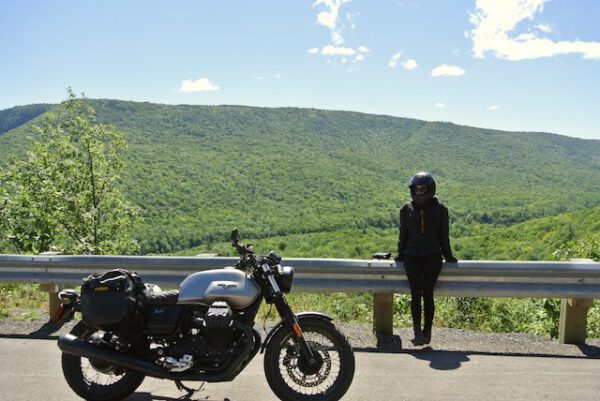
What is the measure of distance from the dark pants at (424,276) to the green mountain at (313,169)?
37138mm

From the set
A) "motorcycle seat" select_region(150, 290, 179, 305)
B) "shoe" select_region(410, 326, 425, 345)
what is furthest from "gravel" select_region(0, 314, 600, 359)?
"motorcycle seat" select_region(150, 290, 179, 305)

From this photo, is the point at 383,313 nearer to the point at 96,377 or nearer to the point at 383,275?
the point at 383,275

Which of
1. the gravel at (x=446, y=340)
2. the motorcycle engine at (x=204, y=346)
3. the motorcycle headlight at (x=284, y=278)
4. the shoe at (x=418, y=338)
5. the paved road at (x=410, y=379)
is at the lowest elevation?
the gravel at (x=446, y=340)

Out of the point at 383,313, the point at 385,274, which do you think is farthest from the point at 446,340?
the point at 385,274

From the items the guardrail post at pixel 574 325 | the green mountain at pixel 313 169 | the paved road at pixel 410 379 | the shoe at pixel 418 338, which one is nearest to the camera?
the paved road at pixel 410 379

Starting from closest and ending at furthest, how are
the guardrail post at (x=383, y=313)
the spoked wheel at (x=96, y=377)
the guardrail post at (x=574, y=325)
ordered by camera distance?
1. the spoked wheel at (x=96, y=377)
2. the guardrail post at (x=574, y=325)
3. the guardrail post at (x=383, y=313)

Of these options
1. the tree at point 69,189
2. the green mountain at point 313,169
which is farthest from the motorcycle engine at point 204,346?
the green mountain at point 313,169

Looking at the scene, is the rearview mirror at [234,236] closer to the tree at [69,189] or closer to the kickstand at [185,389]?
the kickstand at [185,389]

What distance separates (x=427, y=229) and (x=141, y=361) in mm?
3110

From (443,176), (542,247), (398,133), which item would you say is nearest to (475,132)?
(398,133)

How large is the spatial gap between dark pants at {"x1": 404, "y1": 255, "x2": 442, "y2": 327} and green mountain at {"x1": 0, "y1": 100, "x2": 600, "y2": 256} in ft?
122

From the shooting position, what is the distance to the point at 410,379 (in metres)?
4.77

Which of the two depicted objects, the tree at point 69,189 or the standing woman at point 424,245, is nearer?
the standing woman at point 424,245

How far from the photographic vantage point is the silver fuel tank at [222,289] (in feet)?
13.1
